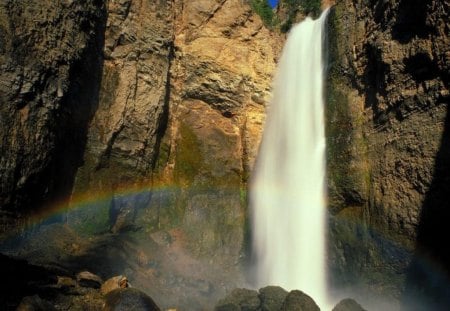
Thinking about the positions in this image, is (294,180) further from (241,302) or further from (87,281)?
(87,281)

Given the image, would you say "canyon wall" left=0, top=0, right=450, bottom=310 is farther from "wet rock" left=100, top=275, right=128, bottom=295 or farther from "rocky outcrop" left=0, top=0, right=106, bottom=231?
"wet rock" left=100, top=275, right=128, bottom=295

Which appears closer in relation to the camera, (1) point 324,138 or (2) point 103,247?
(2) point 103,247

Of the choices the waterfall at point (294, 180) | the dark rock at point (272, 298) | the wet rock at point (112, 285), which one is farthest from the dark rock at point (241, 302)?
the wet rock at point (112, 285)

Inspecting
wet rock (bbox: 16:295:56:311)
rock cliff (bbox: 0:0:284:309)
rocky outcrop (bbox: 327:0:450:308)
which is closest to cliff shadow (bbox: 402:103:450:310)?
rocky outcrop (bbox: 327:0:450:308)

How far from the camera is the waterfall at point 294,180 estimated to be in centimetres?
1681

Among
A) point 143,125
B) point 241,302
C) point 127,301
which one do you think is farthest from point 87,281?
point 143,125

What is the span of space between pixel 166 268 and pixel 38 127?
23.5 feet

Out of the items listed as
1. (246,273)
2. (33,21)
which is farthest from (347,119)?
(33,21)

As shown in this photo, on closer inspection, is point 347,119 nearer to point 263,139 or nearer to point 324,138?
point 324,138

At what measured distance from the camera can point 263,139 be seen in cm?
2047

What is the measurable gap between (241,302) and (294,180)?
21.2 ft

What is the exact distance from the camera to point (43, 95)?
14.1 m

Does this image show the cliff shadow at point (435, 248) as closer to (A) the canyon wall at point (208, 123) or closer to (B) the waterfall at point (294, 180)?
(A) the canyon wall at point (208, 123)

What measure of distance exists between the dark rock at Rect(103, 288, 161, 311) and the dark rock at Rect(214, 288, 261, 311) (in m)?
3.13
